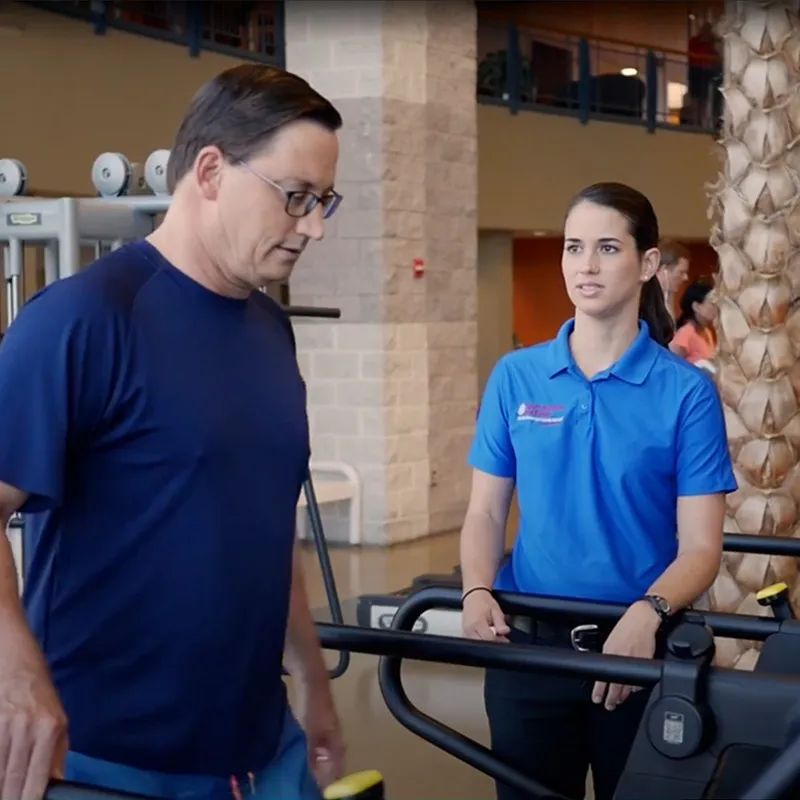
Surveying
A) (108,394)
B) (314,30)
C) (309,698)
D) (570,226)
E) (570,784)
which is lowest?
(570,784)

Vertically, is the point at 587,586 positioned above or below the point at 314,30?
below

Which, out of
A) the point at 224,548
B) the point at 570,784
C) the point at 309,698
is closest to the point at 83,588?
the point at 224,548

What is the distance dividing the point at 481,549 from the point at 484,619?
0.70ft

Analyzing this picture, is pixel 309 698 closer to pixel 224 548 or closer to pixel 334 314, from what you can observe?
pixel 224 548

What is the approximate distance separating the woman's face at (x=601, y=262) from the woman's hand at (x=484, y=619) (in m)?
0.58

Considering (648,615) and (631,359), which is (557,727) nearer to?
(648,615)

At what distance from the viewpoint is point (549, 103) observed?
14258 mm

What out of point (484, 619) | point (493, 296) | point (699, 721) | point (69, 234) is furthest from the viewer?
point (493, 296)

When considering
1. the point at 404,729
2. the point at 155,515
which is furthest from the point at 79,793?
the point at 404,729

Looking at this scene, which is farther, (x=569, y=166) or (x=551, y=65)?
(x=551, y=65)

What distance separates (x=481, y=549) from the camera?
254 centimetres

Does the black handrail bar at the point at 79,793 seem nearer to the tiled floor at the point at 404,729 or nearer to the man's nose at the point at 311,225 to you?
the man's nose at the point at 311,225

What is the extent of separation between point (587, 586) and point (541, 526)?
0.45ft

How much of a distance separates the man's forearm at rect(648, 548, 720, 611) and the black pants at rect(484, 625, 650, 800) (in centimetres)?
22
